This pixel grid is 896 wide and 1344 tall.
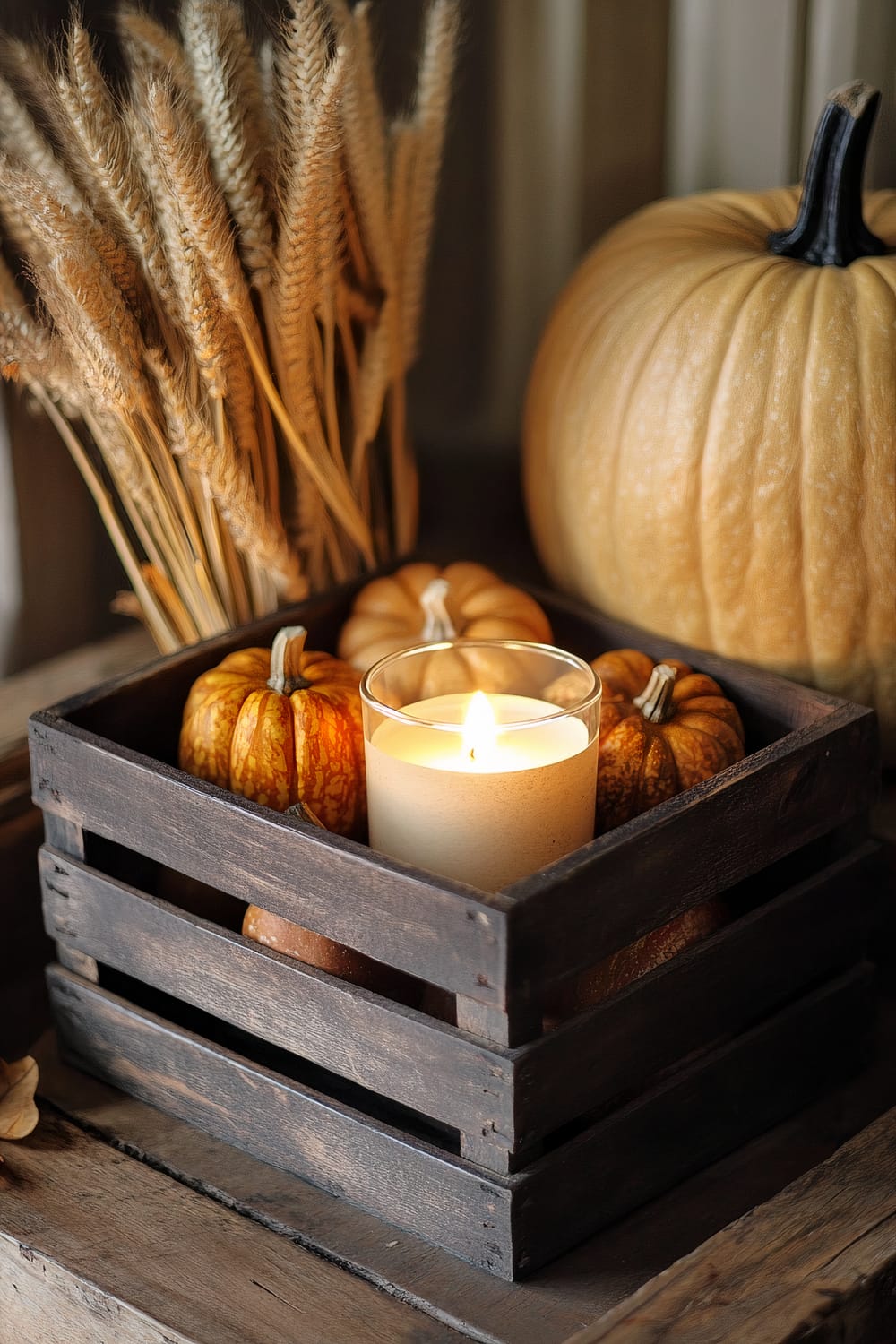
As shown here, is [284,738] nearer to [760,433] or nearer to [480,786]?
[480,786]

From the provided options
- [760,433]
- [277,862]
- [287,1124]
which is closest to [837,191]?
[760,433]

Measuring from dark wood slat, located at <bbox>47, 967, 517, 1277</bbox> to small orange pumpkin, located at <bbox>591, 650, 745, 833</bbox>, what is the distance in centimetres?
23

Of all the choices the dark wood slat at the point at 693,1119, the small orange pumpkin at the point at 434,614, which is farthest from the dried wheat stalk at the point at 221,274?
the dark wood slat at the point at 693,1119

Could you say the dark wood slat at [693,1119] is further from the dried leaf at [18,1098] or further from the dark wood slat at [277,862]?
the dried leaf at [18,1098]

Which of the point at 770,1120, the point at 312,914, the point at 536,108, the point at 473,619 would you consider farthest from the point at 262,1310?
the point at 536,108

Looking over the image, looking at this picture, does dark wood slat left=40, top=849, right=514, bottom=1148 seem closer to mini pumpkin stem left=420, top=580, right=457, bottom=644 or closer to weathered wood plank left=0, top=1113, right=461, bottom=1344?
weathered wood plank left=0, top=1113, right=461, bottom=1344

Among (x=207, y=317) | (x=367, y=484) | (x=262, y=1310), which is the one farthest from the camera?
(x=367, y=484)

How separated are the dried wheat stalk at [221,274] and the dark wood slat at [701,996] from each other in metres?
0.40

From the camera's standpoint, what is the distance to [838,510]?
2.85 feet

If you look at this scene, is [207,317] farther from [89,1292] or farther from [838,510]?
[89,1292]

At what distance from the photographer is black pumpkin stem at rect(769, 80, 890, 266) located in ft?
2.86

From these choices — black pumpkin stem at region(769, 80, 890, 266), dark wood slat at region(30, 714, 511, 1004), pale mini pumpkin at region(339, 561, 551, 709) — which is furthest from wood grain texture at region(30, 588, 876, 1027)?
black pumpkin stem at region(769, 80, 890, 266)

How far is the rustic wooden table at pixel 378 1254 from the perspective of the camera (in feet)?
2.11

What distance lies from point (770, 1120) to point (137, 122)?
0.69 m
